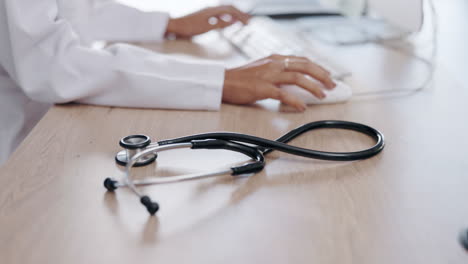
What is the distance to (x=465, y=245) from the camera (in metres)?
0.58

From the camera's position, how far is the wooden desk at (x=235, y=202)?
56 centimetres

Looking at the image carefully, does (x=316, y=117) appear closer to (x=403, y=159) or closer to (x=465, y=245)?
(x=403, y=159)

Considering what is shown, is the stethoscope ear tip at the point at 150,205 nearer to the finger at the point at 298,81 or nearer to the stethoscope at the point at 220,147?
the stethoscope at the point at 220,147

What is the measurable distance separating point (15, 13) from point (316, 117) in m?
0.59

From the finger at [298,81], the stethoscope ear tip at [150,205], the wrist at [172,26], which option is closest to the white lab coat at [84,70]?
the finger at [298,81]

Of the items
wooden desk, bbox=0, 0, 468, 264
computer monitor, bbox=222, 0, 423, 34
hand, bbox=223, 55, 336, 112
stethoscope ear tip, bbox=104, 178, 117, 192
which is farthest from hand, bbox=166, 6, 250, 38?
stethoscope ear tip, bbox=104, 178, 117, 192

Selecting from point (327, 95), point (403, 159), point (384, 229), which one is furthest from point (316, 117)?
point (384, 229)

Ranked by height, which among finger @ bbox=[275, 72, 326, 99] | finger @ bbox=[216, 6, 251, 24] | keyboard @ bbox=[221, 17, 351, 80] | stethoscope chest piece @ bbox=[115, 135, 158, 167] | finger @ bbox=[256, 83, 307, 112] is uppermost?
finger @ bbox=[216, 6, 251, 24]

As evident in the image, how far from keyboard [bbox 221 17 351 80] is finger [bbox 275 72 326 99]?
0.52ft

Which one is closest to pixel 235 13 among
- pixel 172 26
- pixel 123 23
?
pixel 172 26

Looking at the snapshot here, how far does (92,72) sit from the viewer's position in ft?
3.08

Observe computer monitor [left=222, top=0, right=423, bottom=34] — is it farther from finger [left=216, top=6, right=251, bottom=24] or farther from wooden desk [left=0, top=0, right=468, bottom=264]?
wooden desk [left=0, top=0, right=468, bottom=264]

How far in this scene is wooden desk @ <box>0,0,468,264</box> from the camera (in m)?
0.56

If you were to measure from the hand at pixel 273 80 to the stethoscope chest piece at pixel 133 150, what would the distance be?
10.7 inches
